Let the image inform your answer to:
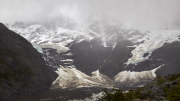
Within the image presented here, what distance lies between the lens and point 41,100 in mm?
152250

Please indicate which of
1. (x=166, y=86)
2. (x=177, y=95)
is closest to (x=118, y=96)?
(x=166, y=86)

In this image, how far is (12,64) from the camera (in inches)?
7037

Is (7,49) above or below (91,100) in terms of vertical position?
above

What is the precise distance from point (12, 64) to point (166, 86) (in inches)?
6965

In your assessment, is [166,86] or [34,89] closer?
[166,86]

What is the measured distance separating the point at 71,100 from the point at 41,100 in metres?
→ 28.2

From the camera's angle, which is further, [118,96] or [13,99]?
[13,99]

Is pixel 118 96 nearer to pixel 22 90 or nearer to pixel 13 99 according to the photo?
pixel 13 99

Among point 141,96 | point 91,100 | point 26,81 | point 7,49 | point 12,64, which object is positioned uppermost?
point 7,49

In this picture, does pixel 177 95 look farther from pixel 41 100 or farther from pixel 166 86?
pixel 41 100

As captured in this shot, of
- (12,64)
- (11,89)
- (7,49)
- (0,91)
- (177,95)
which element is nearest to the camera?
(177,95)

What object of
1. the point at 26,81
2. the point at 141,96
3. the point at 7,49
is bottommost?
the point at 141,96

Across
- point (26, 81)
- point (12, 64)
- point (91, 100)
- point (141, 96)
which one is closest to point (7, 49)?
point (12, 64)

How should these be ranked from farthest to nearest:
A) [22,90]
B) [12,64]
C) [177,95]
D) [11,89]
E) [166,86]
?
1. [12,64]
2. [22,90]
3. [11,89]
4. [166,86]
5. [177,95]
